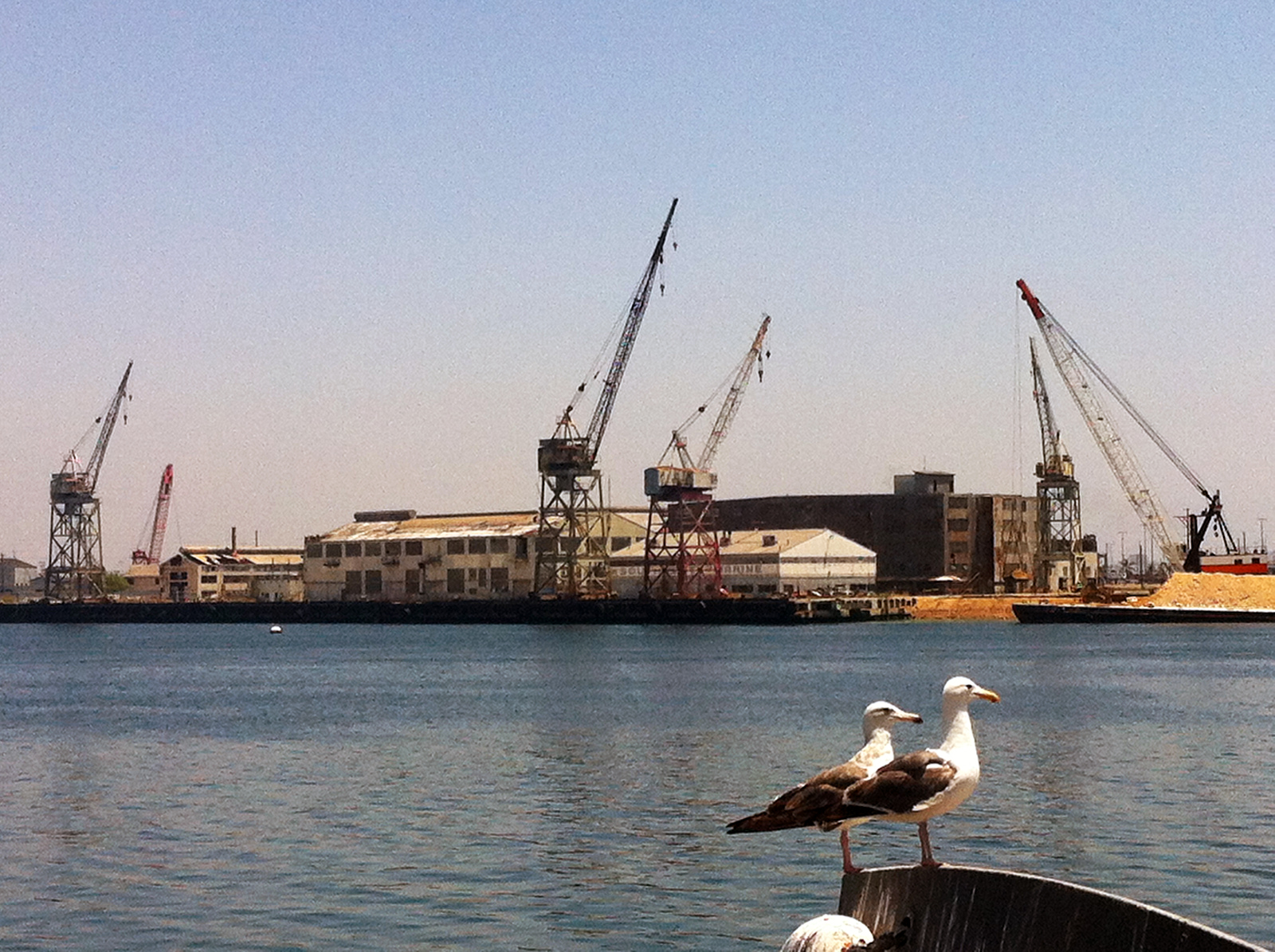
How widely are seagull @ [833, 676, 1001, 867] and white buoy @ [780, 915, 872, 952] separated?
4831mm

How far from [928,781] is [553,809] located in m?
26.2

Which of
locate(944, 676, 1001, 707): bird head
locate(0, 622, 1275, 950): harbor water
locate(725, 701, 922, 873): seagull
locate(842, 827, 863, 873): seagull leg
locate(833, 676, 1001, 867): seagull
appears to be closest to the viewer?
locate(842, 827, 863, 873): seagull leg

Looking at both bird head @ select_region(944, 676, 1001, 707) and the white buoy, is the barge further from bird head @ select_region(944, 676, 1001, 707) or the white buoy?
bird head @ select_region(944, 676, 1001, 707)

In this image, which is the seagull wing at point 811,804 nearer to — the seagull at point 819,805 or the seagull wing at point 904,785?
the seagull at point 819,805

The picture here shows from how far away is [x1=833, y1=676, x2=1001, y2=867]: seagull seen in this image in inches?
540

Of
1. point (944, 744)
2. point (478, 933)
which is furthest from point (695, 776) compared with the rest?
point (944, 744)

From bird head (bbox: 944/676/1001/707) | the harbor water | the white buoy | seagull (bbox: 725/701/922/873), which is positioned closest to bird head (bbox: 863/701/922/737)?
seagull (bbox: 725/701/922/873)

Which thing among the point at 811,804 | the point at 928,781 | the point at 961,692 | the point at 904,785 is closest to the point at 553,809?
the point at 811,804

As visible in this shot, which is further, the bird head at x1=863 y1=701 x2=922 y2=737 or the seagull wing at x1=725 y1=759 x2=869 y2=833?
the bird head at x1=863 y1=701 x2=922 y2=737

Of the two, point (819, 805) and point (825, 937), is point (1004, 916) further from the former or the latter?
point (819, 805)

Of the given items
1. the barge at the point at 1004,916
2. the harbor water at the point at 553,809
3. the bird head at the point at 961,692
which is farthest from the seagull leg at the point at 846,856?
the harbor water at the point at 553,809

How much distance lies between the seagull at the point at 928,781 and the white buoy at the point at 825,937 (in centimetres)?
483

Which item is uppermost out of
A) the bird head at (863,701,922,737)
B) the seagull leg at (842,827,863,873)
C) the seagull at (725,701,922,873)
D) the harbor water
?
the bird head at (863,701,922,737)

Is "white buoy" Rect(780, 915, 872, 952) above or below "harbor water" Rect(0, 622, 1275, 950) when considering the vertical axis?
above
